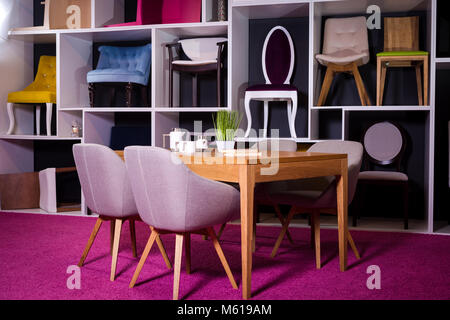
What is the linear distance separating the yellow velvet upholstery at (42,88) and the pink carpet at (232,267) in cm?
166

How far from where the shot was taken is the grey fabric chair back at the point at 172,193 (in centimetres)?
231

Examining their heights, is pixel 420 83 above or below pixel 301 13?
below

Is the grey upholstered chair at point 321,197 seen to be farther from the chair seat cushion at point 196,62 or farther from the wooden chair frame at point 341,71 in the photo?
the chair seat cushion at point 196,62

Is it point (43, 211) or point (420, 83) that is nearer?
point (420, 83)

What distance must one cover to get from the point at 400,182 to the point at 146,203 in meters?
2.64

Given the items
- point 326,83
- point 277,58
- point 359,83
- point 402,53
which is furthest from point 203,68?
point 402,53

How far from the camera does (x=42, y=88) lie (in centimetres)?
567

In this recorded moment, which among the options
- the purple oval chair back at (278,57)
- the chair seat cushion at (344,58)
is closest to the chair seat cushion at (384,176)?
the chair seat cushion at (344,58)

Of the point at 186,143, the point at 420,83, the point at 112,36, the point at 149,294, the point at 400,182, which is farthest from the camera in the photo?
the point at 112,36

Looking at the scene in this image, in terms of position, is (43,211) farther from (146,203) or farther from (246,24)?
(146,203)

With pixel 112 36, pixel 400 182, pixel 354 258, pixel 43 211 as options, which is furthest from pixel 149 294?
pixel 112 36

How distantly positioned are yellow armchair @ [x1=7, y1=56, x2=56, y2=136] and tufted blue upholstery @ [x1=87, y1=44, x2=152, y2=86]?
22.9 inches

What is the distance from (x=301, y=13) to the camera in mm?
5027

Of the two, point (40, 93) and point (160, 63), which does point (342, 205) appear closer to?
point (160, 63)
